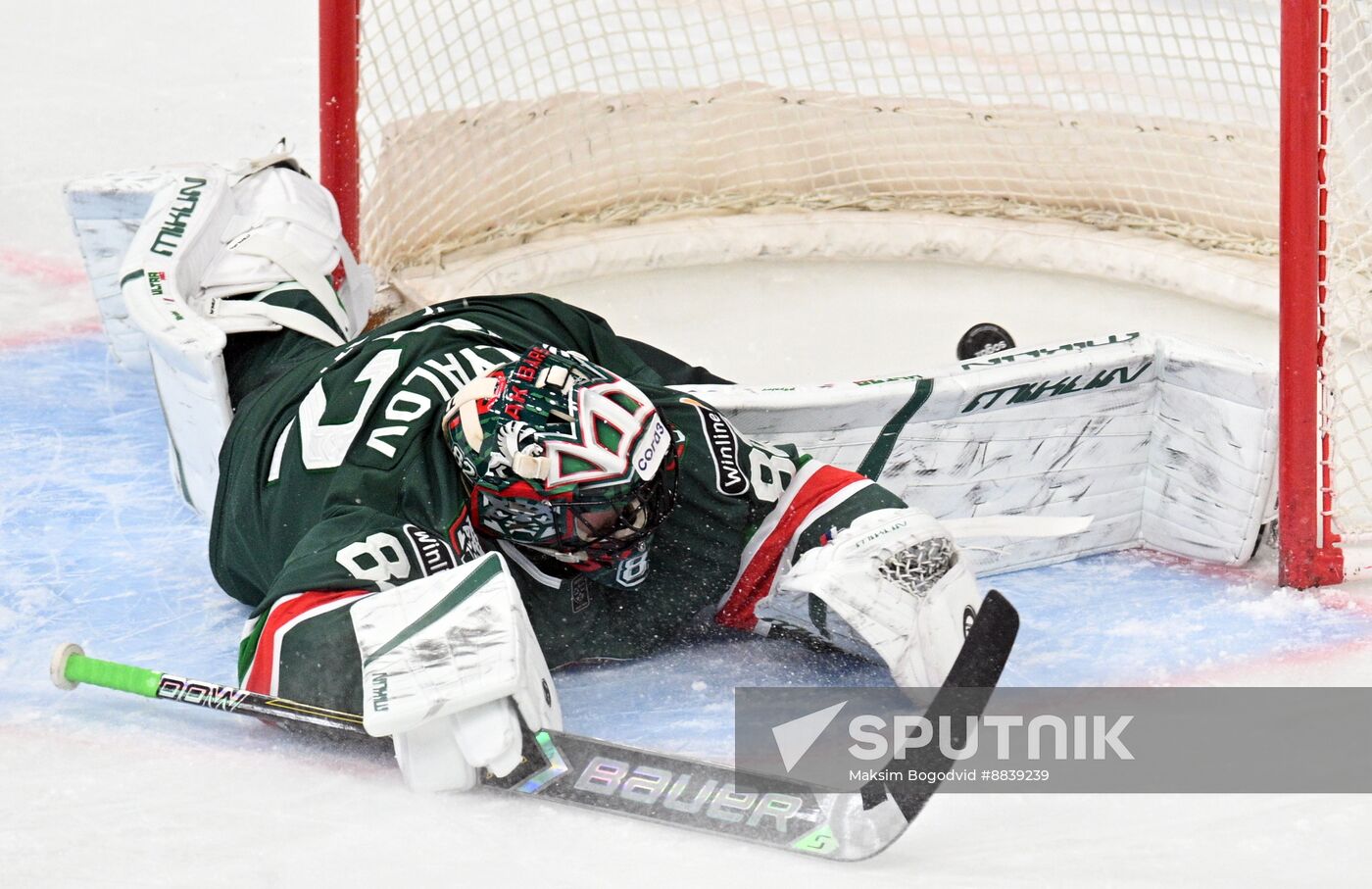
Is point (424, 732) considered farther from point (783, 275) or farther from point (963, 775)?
point (783, 275)

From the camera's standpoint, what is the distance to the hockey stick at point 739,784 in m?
1.92

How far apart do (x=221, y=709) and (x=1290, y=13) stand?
1759 millimetres

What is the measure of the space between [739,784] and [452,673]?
36 centimetres

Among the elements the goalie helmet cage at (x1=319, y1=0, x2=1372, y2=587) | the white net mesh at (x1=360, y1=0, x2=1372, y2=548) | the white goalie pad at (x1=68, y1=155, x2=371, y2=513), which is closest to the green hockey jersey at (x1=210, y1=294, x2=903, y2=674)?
the white goalie pad at (x1=68, y1=155, x2=371, y2=513)

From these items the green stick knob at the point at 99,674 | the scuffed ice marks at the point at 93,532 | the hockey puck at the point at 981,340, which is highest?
the hockey puck at the point at 981,340

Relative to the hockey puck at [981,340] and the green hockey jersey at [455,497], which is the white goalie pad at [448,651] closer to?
the green hockey jersey at [455,497]

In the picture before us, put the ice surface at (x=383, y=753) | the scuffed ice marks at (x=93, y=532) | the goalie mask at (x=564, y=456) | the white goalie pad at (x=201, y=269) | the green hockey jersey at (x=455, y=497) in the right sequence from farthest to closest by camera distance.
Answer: the white goalie pad at (x=201, y=269) < the scuffed ice marks at (x=93, y=532) < the green hockey jersey at (x=455, y=497) < the goalie mask at (x=564, y=456) < the ice surface at (x=383, y=753)

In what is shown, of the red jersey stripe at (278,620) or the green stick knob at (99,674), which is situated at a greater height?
the red jersey stripe at (278,620)

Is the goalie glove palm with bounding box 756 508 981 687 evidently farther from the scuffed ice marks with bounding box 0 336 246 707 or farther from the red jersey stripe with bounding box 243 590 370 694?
the scuffed ice marks with bounding box 0 336 246 707

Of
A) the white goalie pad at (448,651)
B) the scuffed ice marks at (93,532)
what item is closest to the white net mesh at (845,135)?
the scuffed ice marks at (93,532)

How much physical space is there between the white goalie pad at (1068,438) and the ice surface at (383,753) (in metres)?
0.08

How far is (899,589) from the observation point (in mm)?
2215

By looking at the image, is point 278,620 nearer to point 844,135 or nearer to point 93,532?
point 93,532

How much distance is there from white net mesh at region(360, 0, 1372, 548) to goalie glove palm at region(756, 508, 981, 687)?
Result: 5.78 feet
